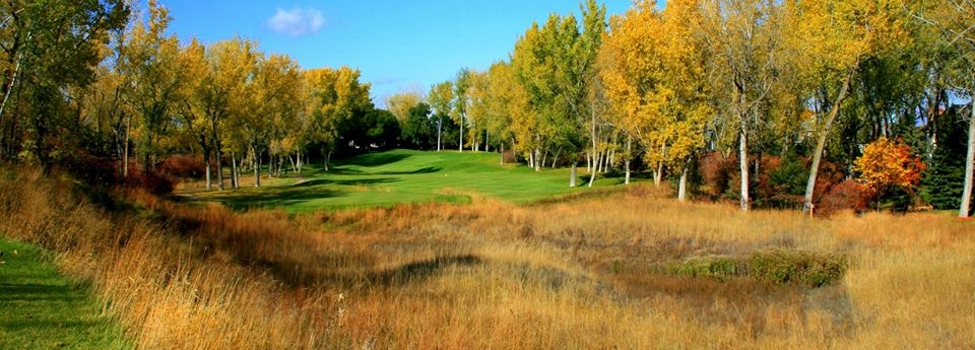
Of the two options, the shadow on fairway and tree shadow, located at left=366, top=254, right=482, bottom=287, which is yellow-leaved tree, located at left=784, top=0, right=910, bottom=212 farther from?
the shadow on fairway

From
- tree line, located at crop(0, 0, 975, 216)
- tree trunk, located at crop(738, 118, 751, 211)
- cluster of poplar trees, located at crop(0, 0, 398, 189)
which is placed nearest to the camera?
cluster of poplar trees, located at crop(0, 0, 398, 189)

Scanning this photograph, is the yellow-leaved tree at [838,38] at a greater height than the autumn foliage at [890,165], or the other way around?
the yellow-leaved tree at [838,38]

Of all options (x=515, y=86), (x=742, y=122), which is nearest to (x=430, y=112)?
(x=515, y=86)

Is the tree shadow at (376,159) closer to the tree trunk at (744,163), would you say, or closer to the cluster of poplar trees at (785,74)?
the cluster of poplar trees at (785,74)

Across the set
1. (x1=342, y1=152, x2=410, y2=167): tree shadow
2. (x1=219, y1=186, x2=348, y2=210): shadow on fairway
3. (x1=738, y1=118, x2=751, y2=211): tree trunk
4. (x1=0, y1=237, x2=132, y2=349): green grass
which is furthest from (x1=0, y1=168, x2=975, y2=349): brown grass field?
(x1=342, y1=152, x2=410, y2=167): tree shadow

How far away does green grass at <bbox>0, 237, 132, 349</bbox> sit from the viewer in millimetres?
5352

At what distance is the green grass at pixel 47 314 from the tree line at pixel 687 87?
11.8m

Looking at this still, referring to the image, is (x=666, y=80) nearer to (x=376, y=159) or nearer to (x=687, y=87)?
(x=687, y=87)

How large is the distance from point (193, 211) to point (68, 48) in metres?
6.27

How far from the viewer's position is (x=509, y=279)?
12.1 meters

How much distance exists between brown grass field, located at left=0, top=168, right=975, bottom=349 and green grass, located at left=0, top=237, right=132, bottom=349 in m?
0.20

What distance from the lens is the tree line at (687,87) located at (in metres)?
20.0

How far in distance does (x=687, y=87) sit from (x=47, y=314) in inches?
999

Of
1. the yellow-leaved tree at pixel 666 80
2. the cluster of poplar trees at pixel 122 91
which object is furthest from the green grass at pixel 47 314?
the yellow-leaved tree at pixel 666 80
